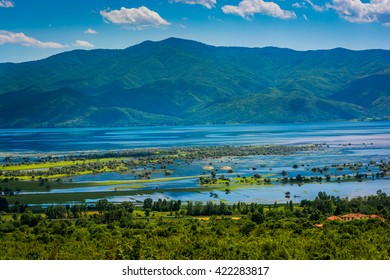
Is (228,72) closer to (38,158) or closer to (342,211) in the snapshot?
(38,158)

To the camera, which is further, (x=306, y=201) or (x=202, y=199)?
(x=202, y=199)

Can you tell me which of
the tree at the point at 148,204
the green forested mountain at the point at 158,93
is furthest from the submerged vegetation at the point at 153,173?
the green forested mountain at the point at 158,93

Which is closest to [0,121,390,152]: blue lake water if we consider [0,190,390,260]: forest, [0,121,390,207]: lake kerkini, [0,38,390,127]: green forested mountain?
[0,121,390,207]: lake kerkini

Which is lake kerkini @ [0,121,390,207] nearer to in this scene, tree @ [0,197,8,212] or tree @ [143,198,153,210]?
tree @ [0,197,8,212]

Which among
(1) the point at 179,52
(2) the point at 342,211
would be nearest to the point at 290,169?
(2) the point at 342,211

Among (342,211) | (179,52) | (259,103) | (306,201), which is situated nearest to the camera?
(342,211)

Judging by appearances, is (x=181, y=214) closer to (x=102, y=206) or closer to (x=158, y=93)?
(x=102, y=206)

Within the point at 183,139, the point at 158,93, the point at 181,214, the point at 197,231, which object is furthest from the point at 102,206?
the point at 158,93
